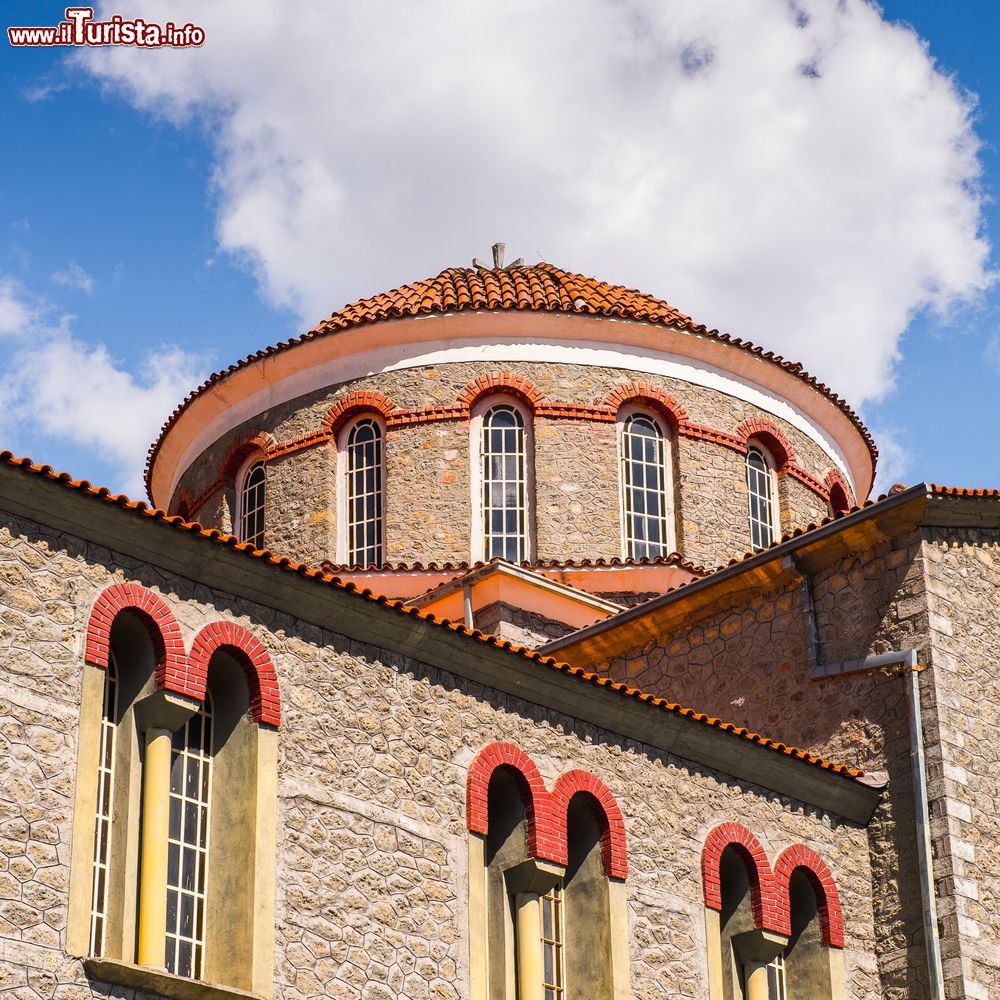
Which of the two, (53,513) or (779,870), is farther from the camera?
(779,870)

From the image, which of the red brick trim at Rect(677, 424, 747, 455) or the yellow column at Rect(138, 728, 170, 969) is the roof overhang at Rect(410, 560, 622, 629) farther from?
the yellow column at Rect(138, 728, 170, 969)

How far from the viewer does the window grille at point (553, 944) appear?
1559 centimetres

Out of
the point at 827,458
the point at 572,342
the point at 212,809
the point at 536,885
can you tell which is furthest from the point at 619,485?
the point at 212,809

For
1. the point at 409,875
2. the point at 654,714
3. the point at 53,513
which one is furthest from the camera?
the point at 654,714

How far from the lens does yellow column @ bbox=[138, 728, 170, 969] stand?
513 inches

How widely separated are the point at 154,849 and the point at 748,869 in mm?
6063

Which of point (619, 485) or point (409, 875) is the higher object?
point (619, 485)

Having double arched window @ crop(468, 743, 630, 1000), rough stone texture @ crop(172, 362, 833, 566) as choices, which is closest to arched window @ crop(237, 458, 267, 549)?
rough stone texture @ crop(172, 362, 833, 566)

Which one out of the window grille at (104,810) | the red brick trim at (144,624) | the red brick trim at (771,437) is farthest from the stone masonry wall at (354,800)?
the red brick trim at (771,437)

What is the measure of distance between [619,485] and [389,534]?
293cm

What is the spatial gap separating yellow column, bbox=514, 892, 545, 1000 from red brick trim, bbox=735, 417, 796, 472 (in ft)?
36.4

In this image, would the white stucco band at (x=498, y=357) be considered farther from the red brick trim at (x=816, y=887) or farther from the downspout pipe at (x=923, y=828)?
the red brick trim at (x=816, y=887)

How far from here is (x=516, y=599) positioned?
2272 cm

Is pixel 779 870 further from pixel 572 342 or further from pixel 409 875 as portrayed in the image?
pixel 572 342
